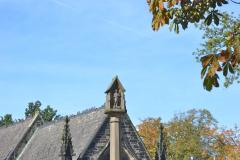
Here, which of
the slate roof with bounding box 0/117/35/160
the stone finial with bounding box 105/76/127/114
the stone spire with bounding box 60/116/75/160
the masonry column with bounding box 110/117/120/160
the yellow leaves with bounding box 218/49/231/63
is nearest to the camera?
the yellow leaves with bounding box 218/49/231/63

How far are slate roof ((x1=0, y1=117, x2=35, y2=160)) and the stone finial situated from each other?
67.7 feet

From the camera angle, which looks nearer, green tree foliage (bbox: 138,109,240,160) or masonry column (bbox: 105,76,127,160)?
masonry column (bbox: 105,76,127,160)

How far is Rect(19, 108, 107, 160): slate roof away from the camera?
2924 cm

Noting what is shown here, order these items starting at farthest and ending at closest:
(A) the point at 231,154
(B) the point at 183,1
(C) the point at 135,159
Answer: (A) the point at 231,154 < (C) the point at 135,159 < (B) the point at 183,1

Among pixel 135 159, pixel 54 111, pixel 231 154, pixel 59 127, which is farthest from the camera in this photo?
pixel 54 111

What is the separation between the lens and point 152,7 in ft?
27.7

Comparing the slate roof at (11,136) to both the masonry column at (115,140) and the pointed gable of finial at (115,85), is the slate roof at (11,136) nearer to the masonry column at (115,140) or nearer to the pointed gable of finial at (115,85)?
the pointed gable of finial at (115,85)

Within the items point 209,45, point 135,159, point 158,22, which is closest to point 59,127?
point 135,159

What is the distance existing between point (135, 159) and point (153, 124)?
148 feet

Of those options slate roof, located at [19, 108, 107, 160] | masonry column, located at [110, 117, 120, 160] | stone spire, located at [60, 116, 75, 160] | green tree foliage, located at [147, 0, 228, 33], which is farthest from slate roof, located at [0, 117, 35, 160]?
green tree foliage, located at [147, 0, 228, 33]

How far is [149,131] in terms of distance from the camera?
73.6 metres

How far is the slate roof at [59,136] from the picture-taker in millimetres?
29244

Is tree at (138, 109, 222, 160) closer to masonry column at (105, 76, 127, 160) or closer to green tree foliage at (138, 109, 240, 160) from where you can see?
green tree foliage at (138, 109, 240, 160)

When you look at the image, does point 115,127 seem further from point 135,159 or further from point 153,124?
point 153,124
